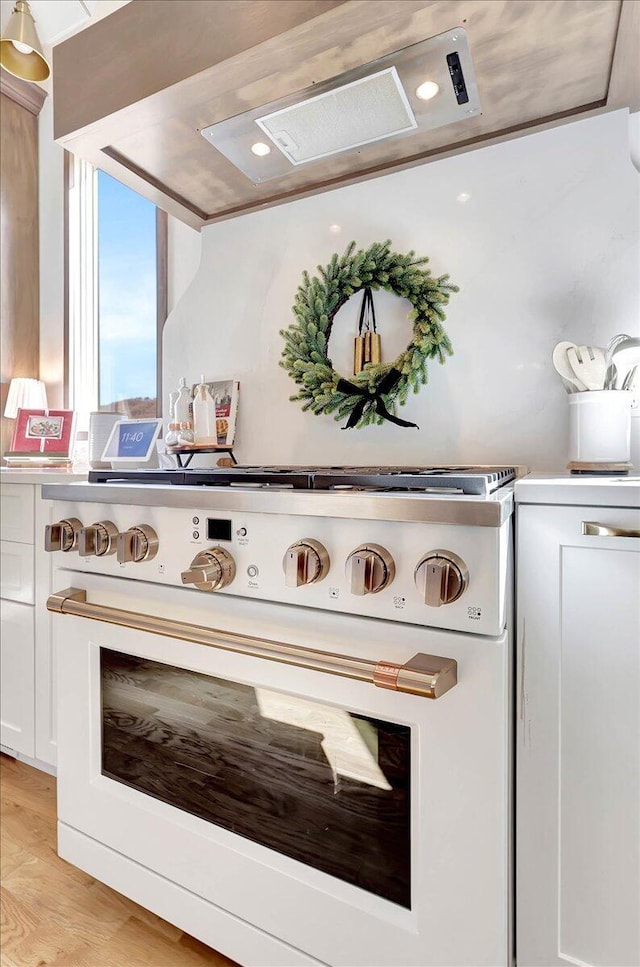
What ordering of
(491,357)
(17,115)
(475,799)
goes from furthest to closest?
1. (17,115)
2. (491,357)
3. (475,799)

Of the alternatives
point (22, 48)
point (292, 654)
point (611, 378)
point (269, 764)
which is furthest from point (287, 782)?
point (22, 48)

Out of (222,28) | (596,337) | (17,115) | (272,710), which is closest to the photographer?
(272,710)

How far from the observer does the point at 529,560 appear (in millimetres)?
767

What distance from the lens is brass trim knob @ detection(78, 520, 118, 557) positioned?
102 centimetres

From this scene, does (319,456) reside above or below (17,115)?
below

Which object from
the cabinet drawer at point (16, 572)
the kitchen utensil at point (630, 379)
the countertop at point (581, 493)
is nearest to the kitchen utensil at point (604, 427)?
the kitchen utensil at point (630, 379)

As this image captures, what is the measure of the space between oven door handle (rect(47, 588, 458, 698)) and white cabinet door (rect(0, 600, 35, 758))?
0.58 m

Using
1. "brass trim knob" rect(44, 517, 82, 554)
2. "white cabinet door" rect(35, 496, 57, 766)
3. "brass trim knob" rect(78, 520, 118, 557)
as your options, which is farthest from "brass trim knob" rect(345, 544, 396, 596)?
"white cabinet door" rect(35, 496, 57, 766)

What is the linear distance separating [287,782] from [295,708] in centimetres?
13

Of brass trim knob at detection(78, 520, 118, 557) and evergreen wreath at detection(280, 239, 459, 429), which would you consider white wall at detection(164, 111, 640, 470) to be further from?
brass trim knob at detection(78, 520, 118, 557)

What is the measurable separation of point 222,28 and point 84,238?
1620mm

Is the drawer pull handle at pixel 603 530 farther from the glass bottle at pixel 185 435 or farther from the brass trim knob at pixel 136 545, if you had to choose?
the glass bottle at pixel 185 435

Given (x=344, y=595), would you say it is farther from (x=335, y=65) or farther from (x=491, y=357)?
(x=335, y=65)

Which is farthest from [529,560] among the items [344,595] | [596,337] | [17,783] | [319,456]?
[17,783]
